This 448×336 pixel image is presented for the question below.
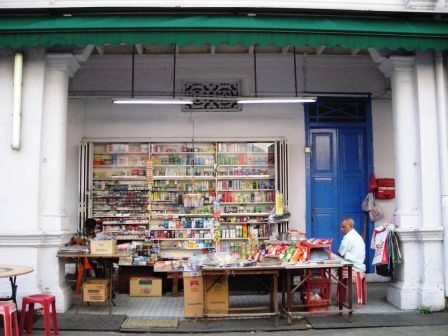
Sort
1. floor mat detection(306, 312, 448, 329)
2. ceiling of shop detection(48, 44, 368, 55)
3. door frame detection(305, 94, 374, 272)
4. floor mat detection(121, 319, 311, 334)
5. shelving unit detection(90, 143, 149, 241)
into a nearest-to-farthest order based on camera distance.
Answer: floor mat detection(121, 319, 311, 334)
floor mat detection(306, 312, 448, 329)
ceiling of shop detection(48, 44, 368, 55)
shelving unit detection(90, 143, 149, 241)
door frame detection(305, 94, 374, 272)

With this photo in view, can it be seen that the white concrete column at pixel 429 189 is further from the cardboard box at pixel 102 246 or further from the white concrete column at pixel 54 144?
the white concrete column at pixel 54 144

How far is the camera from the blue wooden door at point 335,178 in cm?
1013

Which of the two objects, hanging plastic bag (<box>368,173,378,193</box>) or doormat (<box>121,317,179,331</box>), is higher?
hanging plastic bag (<box>368,173,378,193</box>)

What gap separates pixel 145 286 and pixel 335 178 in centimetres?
441

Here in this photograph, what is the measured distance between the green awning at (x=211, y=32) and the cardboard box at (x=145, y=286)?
4.16m

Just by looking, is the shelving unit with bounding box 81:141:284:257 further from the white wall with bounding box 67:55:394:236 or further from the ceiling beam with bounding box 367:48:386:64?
the ceiling beam with bounding box 367:48:386:64

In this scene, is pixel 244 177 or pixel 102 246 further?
pixel 244 177

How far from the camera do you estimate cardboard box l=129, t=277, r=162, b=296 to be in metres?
8.73

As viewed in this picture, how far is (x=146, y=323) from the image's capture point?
695cm

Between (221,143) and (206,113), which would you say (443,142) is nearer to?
(221,143)

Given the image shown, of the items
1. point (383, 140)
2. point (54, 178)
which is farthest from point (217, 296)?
point (383, 140)

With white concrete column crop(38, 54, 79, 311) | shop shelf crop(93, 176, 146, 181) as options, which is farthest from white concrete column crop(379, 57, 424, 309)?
white concrete column crop(38, 54, 79, 311)

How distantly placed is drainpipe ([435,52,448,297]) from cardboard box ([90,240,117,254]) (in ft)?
16.6

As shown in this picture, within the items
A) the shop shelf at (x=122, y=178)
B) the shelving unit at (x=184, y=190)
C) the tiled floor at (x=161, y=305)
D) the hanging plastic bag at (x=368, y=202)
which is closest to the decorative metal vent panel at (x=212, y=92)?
the shelving unit at (x=184, y=190)
